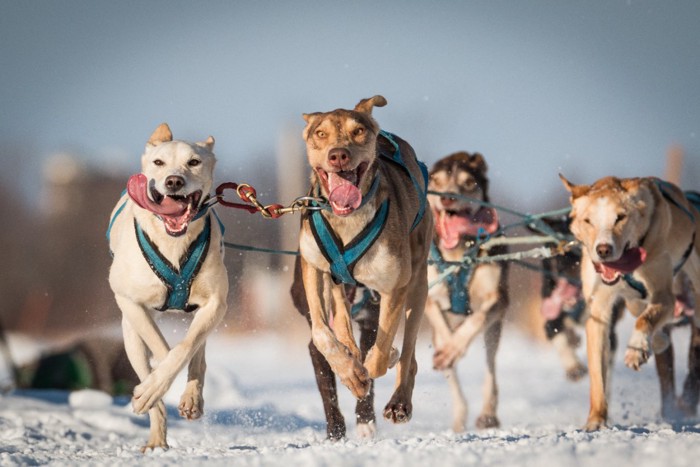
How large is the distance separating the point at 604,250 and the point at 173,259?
2056 mm

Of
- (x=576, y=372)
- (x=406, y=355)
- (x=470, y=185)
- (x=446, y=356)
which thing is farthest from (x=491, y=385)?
(x=406, y=355)

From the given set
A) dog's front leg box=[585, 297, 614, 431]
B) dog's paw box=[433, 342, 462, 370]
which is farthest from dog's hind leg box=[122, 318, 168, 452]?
dog's front leg box=[585, 297, 614, 431]

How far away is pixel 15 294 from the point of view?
60.5 ft

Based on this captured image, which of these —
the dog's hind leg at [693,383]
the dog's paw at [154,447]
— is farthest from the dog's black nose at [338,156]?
the dog's hind leg at [693,383]

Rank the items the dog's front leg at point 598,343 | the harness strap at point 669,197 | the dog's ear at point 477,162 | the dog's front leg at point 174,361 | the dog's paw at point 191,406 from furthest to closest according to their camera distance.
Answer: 1. the dog's ear at point 477,162
2. the harness strap at point 669,197
3. the dog's front leg at point 598,343
4. the dog's paw at point 191,406
5. the dog's front leg at point 174,361

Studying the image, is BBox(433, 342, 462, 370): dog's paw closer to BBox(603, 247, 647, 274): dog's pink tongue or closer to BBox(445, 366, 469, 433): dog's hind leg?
BBox(445, 366, 469, 433): dog's hind leg

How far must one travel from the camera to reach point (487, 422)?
22.1 feet

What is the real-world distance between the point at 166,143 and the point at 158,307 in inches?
26.5

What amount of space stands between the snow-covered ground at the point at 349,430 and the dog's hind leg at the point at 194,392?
169 mm

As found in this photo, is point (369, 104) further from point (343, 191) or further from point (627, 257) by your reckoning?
point (627, 257)

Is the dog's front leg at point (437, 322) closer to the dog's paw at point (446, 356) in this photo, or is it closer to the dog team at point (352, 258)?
the dog's paw at point (446, 356)

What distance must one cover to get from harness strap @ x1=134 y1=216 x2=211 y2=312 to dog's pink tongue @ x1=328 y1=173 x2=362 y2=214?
0.63 metres

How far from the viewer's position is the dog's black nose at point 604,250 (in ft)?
17.0

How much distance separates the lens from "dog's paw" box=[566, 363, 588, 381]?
7228 millimetres
